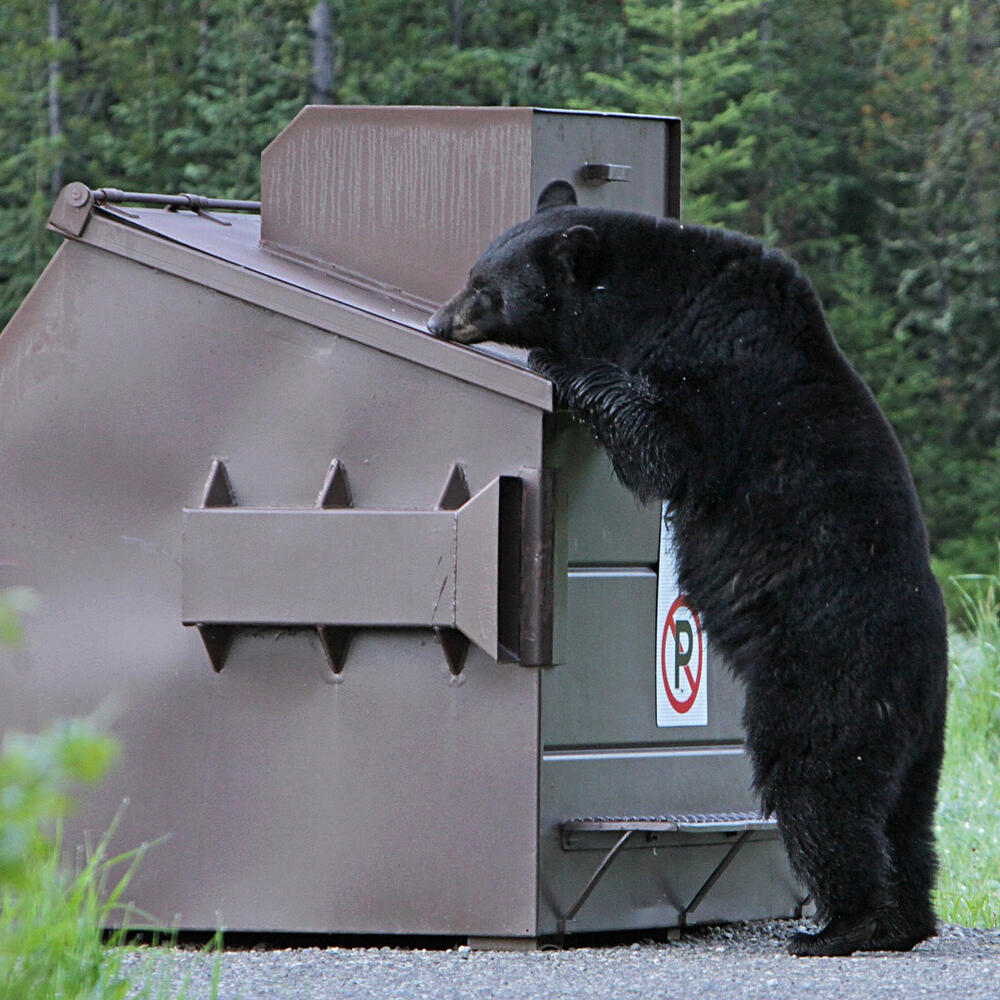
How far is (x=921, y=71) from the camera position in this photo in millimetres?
23359

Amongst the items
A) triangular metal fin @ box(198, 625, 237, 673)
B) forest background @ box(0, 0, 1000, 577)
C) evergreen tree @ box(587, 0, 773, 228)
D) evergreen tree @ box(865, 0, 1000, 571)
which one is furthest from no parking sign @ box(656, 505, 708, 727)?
evergreen tree @ box(865, 0, 1000, 571)

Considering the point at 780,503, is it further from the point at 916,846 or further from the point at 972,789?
the point at 972,789

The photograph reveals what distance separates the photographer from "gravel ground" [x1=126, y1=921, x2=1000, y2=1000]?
3.41 metres

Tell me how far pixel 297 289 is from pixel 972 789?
4247 millimetres

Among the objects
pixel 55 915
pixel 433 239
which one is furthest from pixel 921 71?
pixel 55 915

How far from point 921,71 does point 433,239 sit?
20.4 metres

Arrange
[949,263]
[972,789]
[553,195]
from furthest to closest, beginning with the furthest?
[949,263], [972,789], [553,195]

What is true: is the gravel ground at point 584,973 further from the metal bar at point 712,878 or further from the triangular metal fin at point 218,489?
the triangular metal fin at point 218,489

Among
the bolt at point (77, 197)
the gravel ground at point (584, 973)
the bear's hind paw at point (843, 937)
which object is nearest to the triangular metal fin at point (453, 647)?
the gravel ground at point (584, 973)

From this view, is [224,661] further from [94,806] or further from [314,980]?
[314,980]

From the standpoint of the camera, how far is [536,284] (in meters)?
4.29

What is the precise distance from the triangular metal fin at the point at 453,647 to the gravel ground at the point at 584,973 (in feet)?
2.15

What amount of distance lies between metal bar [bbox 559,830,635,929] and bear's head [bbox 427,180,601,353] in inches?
47.0

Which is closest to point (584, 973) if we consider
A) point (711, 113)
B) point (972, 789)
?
point (972, 789)
